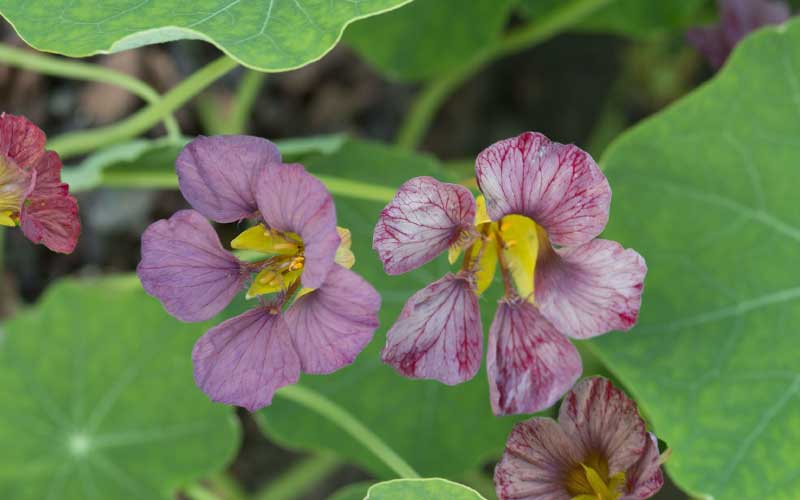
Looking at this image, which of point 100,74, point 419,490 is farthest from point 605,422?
point 100,74

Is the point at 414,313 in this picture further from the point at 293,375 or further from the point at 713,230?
the point at 713,230

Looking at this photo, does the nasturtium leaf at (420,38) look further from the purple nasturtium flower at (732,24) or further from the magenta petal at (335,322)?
the magenta petal at (335,322)

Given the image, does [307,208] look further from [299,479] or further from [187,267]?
[299,479]

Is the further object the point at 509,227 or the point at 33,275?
the point at 33,275

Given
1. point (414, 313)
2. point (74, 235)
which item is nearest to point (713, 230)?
point (414, 313)

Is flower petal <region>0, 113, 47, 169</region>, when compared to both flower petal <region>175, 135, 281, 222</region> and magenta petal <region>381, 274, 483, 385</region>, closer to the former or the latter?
flower petal <region>175, 135, 281, 222</region>
